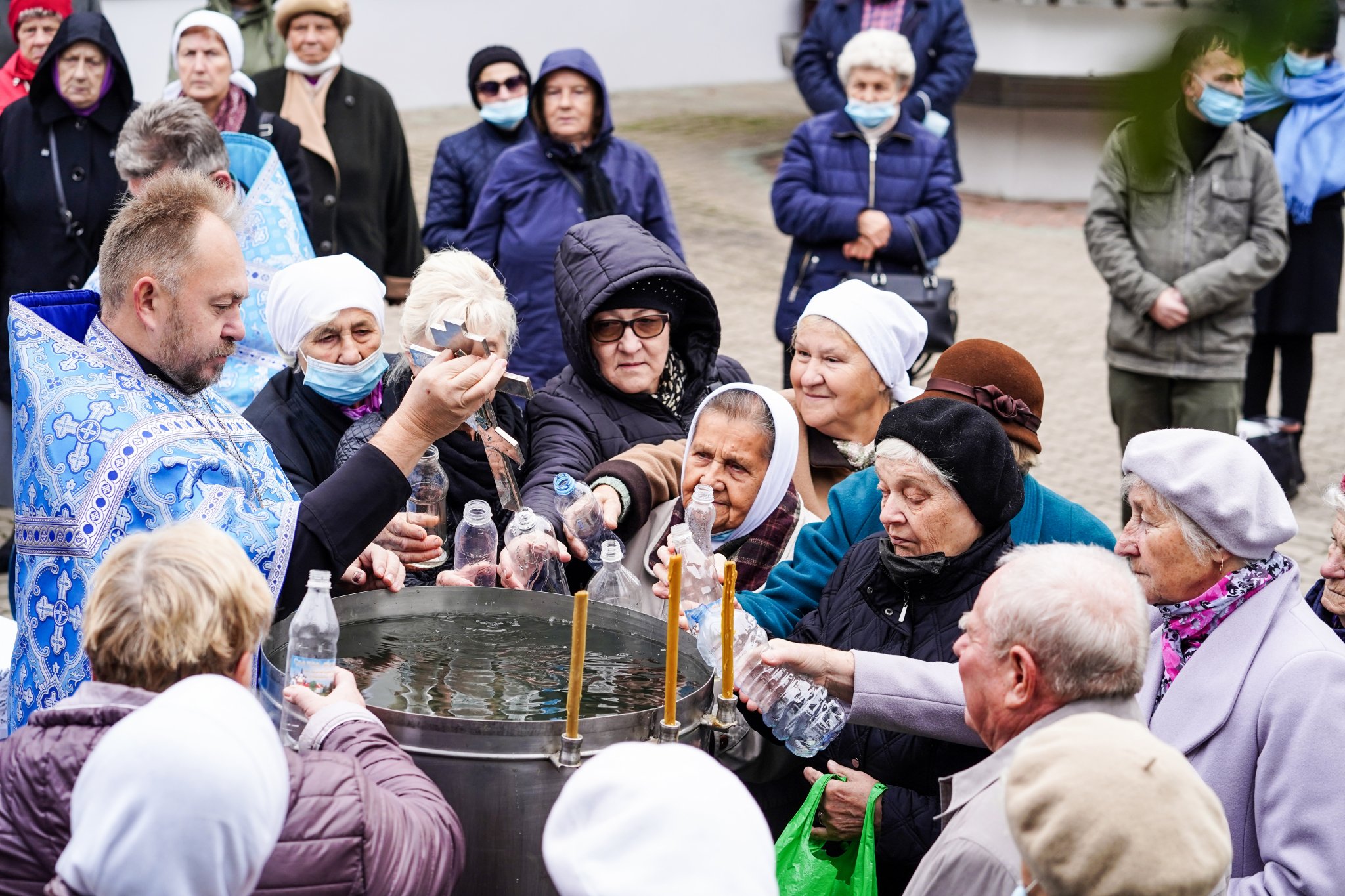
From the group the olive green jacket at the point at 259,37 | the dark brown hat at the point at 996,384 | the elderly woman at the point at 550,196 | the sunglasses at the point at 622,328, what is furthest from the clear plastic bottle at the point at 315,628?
the olive green jacket at the point at 259,37

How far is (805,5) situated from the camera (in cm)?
1906

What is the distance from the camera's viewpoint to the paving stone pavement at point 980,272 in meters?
8.93

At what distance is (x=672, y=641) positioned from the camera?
284cm

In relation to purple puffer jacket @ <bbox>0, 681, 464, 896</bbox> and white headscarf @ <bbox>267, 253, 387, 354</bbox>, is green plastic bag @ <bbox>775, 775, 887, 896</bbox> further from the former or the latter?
white headscarf @ <bbox>267, 253, 387, 354</bbox>

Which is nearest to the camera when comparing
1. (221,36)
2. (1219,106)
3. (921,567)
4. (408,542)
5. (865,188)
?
(921,567)

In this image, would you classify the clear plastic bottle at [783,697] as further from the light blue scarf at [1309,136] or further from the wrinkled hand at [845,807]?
the light blue scarf at [1309,136]

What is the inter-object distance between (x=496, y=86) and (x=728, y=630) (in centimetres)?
506

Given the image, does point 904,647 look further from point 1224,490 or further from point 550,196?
point 550,196

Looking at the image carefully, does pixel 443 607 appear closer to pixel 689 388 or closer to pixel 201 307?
pixel 201 307

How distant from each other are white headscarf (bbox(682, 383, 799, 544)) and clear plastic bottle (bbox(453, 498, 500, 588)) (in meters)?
0.55

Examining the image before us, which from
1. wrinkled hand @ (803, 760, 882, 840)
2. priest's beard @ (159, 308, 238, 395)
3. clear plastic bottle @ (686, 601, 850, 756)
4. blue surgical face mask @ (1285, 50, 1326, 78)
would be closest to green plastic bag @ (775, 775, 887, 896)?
wrinkled hand @ (803, 760, 882, 840)

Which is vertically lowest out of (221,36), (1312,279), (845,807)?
(1312,279)

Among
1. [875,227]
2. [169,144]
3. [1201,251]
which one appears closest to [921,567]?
[169,144]

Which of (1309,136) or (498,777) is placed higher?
(1309,136)
